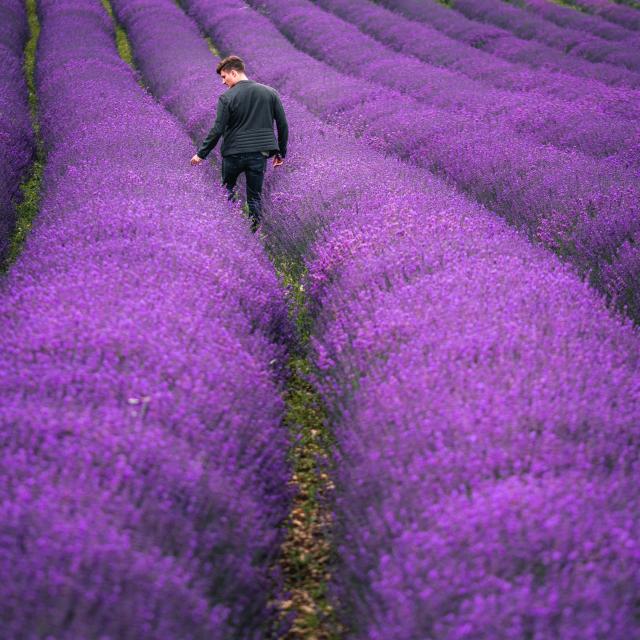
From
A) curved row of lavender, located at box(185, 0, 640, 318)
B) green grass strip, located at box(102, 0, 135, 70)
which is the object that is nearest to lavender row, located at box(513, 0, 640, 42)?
curved row of lavender, located at box(185, 0, 640, 318)

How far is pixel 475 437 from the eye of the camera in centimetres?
193

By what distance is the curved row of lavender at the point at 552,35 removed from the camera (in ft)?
39.7

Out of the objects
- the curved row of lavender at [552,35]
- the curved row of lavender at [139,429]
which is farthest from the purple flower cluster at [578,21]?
the curved row of lavender at [139,429]

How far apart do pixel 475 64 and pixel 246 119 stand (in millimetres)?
7071

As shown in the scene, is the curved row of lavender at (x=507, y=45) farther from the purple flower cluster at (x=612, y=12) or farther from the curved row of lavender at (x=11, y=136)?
the curved row of lavender at (x=11, y=136)

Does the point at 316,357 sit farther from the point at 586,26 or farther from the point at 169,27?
the point at 586,26

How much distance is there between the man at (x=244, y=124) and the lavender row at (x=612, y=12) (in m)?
14.4

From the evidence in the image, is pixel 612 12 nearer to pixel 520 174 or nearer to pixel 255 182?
pixel 520 174

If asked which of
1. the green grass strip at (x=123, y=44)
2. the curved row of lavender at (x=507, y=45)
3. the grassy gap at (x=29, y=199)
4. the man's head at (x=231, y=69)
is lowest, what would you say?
the green grass strip at (x=123, y=44)

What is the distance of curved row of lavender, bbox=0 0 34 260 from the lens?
5.02 metres

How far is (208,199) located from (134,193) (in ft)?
1.64

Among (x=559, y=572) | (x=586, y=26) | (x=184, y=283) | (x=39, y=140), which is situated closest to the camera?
(x=559, y=572)

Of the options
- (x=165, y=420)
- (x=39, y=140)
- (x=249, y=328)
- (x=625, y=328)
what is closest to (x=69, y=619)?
(x=165, y=420)

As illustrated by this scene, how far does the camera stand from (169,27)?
14352mm
